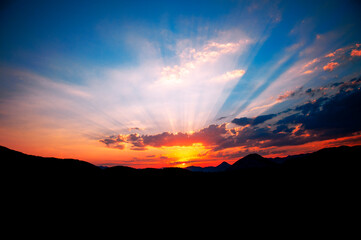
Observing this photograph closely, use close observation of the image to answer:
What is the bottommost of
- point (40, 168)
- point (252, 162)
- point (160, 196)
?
point (160, 196)

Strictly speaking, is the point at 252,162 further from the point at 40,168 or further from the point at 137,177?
the point at 40,168

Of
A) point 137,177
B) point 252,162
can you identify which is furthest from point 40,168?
point 252,162

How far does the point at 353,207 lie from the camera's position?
103ft

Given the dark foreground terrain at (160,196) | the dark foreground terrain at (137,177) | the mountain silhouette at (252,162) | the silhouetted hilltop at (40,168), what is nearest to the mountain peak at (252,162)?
the mountain silhouette at (252,162)

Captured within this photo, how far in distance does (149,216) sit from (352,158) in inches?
3343

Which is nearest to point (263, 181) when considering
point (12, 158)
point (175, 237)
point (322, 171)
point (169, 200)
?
point (322, 171)

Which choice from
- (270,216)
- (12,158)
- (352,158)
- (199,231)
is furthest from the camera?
(352,158)

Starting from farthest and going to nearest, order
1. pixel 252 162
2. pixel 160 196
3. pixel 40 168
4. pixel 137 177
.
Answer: pixel 252 162
pixel 137 177
pixel 160 196
pixel 40 168

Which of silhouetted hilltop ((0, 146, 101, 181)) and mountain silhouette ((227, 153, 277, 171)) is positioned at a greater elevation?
silhouetted hilltop ((0, 146, 101, 181))

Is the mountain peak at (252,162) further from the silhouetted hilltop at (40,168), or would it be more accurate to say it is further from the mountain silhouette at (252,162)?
the silhouetted hilltop at (40,168)

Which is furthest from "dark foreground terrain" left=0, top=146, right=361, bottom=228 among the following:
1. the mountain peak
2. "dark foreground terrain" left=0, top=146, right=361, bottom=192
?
the mountain peak

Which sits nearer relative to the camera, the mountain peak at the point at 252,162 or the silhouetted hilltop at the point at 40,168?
the silhouetted hilltop at the point at 40,168

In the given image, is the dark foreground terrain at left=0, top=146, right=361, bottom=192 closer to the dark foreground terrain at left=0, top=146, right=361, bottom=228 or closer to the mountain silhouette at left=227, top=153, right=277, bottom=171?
the dark foreground terrain at left=0, top=146, right=361, bottom=228

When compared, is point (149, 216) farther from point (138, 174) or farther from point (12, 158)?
point (12, 158)
